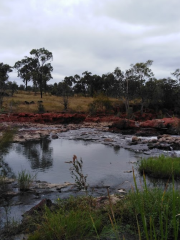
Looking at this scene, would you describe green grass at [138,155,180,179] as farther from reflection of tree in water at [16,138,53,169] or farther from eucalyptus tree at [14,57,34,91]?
eucalyptus tree at [14,57,34,91]

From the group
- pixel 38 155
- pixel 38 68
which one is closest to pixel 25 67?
pixel 38 68

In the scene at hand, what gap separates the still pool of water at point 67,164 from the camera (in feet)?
30.1

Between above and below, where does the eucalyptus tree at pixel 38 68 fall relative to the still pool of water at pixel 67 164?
above

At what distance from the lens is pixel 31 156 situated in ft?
42.7

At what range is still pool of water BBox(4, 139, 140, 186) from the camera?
9.16m

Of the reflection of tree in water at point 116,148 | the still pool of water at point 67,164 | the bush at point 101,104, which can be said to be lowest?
the reflection of tree in water at point 116,148

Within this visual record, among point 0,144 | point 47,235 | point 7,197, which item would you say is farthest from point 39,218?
point 0,144

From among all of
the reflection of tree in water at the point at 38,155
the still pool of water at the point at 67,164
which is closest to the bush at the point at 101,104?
the reflection of tree in water at the point at 38,155

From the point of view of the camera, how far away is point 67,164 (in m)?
11.4

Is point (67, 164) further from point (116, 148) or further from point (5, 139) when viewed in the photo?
point (116, 148)

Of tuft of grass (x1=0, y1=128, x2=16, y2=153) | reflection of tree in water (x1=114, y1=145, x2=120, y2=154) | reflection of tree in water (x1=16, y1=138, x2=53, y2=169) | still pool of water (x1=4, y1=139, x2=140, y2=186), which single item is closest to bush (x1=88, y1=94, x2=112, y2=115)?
reflection of tree in water (x1=114, y1=145, x2=120, y2=154)

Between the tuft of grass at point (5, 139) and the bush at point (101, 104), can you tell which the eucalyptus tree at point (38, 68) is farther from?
the tuft of grass at point (5, 139)

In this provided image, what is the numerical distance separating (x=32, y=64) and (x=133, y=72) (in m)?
30.1

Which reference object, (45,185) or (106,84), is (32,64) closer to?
(106,84)
